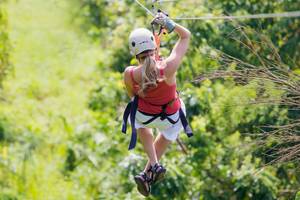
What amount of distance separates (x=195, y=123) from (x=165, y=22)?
13.3ft

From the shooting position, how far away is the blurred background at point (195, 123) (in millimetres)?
6691

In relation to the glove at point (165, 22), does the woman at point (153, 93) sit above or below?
below

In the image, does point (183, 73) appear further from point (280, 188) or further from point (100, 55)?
point (100, 55)

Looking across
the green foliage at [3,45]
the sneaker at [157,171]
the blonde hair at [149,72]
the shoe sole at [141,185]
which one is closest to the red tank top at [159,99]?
the blonde hair at [149,72]

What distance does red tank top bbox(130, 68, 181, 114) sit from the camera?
225 inches

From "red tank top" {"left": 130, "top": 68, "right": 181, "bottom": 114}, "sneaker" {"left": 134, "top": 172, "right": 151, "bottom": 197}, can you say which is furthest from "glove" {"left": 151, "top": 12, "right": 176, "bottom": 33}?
"sneaker" {"left": 134, "top": 172, "right": 151, "bottom": 197}

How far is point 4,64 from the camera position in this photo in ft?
39.8

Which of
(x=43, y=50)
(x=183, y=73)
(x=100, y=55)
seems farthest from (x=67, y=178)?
(x=43, y=50)

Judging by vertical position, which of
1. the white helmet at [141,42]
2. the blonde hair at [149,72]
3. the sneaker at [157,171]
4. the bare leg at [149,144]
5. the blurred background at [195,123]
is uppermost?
the white helmet at [141,42]

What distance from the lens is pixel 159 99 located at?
228 inches

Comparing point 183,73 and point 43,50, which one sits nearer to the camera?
point 183,73

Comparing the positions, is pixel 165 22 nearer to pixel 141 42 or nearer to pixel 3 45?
pixel 141 42

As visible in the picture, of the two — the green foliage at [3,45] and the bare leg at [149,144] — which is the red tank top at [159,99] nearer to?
the bare leg at [149,144]

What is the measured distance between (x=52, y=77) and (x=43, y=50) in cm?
140
